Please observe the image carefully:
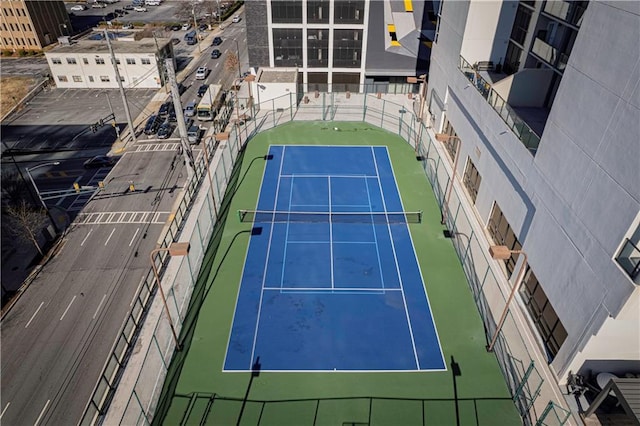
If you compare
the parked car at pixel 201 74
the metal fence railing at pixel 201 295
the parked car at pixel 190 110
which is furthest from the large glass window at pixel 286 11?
the parked car at pixel 201 74

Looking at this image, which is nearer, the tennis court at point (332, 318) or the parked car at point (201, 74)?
the tennis court at point (332, 318)

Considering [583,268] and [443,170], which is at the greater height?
[583,268]

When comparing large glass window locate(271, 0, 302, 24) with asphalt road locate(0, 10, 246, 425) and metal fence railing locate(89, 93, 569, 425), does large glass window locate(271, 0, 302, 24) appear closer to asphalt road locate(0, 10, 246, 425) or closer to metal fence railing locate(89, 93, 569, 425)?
metal fence railing locate(89, 93, 569, 425)

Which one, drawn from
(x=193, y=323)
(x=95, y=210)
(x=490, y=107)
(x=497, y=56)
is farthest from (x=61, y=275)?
(x=497, y=56)

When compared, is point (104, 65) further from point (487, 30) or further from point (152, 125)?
point (487, 30)

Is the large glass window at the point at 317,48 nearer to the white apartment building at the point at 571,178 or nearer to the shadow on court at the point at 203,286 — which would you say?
the shadow on court at the point at 203,286

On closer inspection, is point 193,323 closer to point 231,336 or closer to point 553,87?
point 231,336
